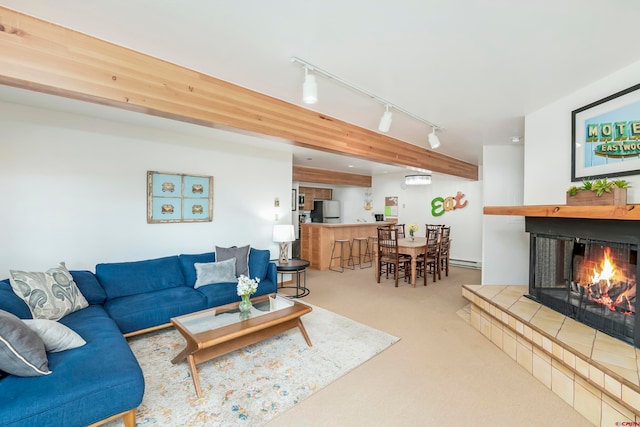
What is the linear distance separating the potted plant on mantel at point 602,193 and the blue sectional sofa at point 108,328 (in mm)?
3336

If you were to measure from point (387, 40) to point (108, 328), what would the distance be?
9.69 ft

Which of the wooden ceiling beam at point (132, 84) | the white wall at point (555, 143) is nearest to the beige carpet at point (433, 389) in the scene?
the white wall at point (555, 143)

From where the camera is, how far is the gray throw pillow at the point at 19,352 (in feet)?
5.15

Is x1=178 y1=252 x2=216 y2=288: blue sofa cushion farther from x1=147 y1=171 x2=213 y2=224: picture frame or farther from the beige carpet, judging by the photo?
the beige carpet

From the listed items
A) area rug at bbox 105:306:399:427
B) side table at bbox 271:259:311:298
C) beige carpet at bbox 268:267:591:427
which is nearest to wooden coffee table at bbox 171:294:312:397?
area rug at bbox 105:306:399:427

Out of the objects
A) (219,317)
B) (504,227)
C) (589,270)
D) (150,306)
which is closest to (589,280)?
(589,270)

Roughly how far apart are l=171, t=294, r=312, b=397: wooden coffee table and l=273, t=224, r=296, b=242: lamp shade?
1561 mm

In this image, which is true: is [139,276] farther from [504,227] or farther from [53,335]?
[504,227]

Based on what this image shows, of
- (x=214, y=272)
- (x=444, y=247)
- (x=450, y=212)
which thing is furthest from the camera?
(x=450, y=212)

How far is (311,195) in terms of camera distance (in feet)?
29.3

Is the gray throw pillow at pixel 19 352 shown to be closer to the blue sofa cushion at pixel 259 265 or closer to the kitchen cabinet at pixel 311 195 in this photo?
the blue sofa cushion at pixel 259 265

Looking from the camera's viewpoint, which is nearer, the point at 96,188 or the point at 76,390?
the point at 76,390

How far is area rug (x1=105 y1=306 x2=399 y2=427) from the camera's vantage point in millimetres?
1970

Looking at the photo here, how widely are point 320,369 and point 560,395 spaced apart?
70.9 inches
